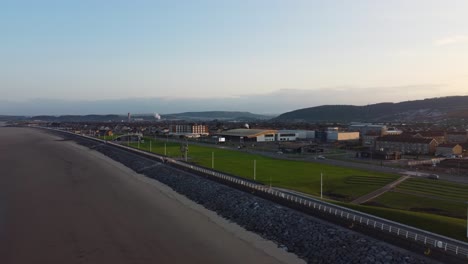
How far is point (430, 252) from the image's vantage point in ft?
38.9

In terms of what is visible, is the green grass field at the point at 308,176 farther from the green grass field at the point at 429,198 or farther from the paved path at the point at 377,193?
the green grass field at the point at 429,198

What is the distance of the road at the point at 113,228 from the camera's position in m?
14.5

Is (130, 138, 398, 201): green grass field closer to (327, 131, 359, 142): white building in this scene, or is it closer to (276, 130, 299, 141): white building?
(327, 131, 359, 142): white building

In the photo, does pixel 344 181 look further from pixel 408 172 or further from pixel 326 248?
pixel 326 248

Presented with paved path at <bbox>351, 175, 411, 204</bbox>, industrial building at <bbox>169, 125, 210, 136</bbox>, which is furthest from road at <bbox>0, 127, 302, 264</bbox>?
industrial building at <bbox>169, 125, 210, 136</bbox>

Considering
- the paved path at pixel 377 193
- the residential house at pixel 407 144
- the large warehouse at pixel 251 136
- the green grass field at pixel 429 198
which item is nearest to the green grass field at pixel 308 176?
the paved path at pixel 377 193

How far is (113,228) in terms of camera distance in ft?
58.7

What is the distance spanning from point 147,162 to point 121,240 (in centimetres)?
2472

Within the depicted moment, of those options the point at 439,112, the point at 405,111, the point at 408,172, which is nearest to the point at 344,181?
the point at 408,172

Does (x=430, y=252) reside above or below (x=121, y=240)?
above

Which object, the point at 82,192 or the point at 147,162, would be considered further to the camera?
the point at 147,162

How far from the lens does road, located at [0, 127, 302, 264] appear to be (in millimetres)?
14531

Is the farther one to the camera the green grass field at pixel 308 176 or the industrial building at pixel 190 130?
the industrial building at pixel 190 130

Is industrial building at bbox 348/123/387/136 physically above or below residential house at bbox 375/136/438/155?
above
